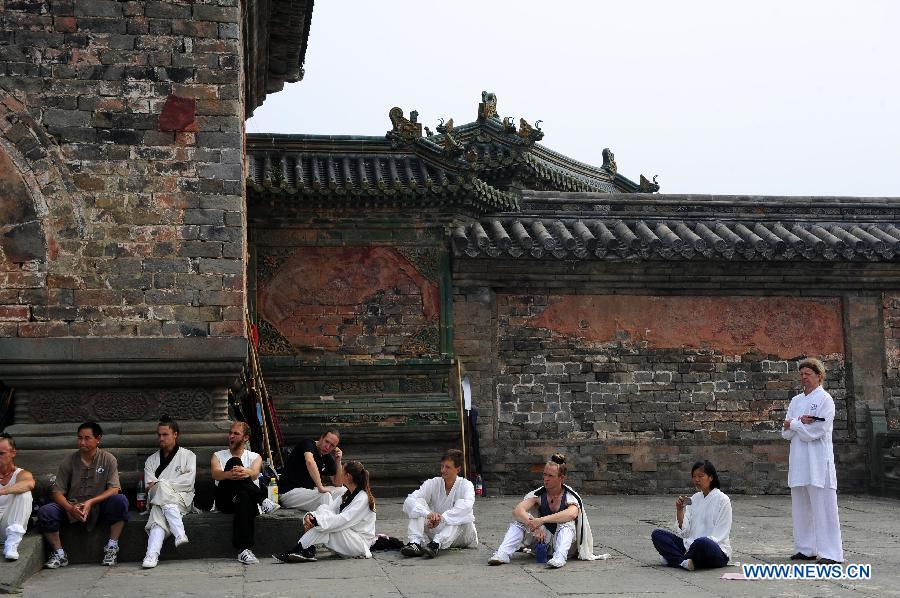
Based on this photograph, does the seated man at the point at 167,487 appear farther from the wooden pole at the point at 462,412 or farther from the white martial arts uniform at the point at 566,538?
the wooden pole at the point at 462,412

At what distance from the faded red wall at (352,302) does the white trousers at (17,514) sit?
7.08 meters

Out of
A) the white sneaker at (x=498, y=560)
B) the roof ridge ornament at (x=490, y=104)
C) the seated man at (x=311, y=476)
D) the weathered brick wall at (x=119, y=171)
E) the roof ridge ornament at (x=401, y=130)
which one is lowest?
the white sneaker at (x=498, y=560)

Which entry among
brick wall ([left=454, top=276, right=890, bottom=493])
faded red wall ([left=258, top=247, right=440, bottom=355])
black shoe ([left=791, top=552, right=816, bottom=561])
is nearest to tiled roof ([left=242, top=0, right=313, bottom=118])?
faded red wall ([left=258, top=247, right=440, bottom=355])

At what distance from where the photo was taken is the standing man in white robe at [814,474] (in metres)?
8.85

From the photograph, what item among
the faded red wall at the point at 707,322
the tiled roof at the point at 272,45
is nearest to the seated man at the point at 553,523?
the tiled roof at the point at 272,45

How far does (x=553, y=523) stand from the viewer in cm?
888

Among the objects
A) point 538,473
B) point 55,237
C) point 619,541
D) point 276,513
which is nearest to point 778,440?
point 538,473

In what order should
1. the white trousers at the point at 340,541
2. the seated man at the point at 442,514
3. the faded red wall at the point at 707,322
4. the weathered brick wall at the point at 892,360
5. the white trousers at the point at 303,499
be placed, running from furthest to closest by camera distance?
the weathered brick wall at the point at 892,360, the faded red wall at the point at 707,322, the white trousers at the point at 303,499, the seated man at the point at 442,514, the white trousers at the point at 340,541

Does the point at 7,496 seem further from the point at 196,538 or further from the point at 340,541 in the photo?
the point at 340,541

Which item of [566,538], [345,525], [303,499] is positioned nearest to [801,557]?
[566,538]

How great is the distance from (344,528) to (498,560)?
3.99 feet

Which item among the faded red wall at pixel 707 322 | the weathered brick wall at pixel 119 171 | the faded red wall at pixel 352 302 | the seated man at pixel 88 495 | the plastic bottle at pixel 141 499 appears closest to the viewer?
the seated man at pixel 88 495

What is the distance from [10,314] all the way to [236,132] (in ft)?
A: 7.68

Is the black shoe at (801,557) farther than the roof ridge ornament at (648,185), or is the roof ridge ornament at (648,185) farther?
the roof ridge ornament at (648,185)
